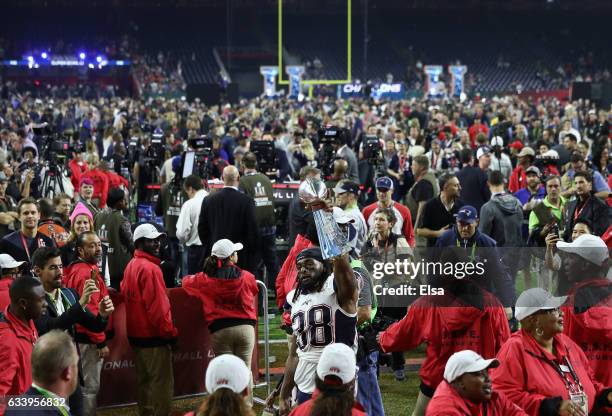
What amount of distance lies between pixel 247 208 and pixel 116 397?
7.83 feet

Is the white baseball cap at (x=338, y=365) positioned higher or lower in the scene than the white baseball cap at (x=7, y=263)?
lower

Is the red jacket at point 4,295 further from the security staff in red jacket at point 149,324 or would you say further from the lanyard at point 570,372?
the lanyard at point 570,372

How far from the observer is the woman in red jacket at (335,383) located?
4.39 m

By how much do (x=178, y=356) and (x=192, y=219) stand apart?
8.24 feet

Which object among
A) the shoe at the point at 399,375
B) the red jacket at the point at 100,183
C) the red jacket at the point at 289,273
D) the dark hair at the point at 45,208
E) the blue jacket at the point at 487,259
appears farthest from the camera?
the red jacket at the point at 100,183

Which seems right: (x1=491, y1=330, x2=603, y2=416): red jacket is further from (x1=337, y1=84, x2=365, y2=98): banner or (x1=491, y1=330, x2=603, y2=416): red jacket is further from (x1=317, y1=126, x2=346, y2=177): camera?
(x1=337, y1=84, x2=365, y2=98): banner

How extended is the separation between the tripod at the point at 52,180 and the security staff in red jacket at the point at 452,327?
288 inches

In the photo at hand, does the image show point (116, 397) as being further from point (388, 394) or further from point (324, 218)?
point (324, 218)

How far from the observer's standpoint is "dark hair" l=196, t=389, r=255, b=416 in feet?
13.8

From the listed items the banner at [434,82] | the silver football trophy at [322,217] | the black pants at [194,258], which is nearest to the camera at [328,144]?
the black pants at [194,258]

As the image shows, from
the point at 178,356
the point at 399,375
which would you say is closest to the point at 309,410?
the point at 178,356

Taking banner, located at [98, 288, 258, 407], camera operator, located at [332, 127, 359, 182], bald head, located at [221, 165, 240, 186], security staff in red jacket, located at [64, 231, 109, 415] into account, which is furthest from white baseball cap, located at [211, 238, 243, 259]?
camera operator, located at [332, 127, 359, 182]

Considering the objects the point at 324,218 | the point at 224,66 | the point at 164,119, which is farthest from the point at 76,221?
the point at 224,66

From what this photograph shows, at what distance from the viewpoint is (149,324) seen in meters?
7.41
